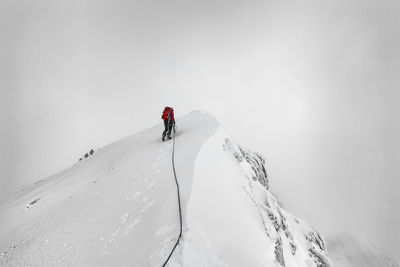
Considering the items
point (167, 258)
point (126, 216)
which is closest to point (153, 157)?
point (126, 216)

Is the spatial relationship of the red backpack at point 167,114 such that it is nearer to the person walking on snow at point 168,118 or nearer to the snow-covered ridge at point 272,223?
the person walking on snow at point 168,118

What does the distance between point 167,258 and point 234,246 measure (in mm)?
2021

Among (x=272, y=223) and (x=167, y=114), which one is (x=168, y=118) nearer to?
(x=167, y=114)

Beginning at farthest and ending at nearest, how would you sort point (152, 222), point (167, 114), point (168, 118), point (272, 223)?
point (168, 118) < point (167, 114) < point (272, 223) < point (152, 222)

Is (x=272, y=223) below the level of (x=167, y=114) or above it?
below

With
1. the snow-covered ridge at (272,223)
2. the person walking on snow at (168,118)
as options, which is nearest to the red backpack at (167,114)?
the person walking on snow at (168,118)

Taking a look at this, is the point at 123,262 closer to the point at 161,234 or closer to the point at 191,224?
the point at 161,234

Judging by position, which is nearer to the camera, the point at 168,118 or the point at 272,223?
the point at 272,223

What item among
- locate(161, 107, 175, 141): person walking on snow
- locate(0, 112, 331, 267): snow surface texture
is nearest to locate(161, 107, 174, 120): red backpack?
locate(161, 107, 175, 141): person walking on snow

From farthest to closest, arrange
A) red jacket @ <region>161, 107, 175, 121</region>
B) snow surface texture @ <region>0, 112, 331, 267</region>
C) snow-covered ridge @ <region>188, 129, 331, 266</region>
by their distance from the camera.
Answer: red jacket @ <region>161, 107, 175, 121</region> → snow-covered ridge @ <region>188, 129, 331, 266</region> → snow surface texture @ <region>0, 112, 331, 267</region>

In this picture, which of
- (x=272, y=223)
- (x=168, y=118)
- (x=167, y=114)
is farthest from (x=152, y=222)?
(x=168, y=118)

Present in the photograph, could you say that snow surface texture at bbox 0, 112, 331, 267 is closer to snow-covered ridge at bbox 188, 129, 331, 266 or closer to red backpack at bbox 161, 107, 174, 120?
snow-covered ridge at bbox 188, 129, 331, 266

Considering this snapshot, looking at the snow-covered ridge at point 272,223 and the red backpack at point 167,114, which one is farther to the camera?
the red backpack at point 167,114

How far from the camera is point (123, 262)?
19.4 feet
